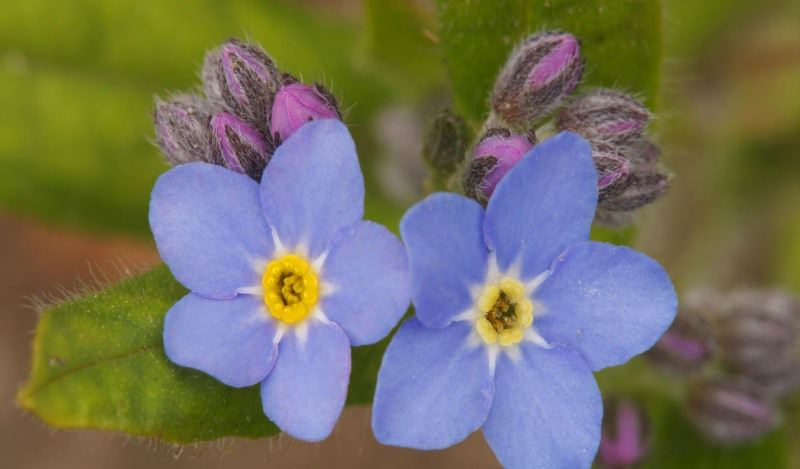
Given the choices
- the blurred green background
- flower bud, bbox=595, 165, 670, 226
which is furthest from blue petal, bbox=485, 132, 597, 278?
the blurred green background

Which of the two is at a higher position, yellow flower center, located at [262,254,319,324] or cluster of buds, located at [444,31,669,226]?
cluster of buds, located at [444,31,669,226]

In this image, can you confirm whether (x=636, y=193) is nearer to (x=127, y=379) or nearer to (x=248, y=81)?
(x=248, y=81)

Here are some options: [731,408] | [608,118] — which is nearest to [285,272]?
[608,118]

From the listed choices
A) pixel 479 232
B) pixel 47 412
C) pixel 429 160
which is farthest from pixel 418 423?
pixel 429 160

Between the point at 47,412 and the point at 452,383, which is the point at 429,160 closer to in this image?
the point at 452,383

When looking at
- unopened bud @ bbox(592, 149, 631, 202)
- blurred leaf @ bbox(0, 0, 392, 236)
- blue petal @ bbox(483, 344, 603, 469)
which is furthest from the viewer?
blurred leaf @ bbox(0, 0, 392, 236)

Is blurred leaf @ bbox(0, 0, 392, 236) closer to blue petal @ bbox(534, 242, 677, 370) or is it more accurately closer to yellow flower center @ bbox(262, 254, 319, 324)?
yellow flower center @ bbox(262, 254, 319, 324)

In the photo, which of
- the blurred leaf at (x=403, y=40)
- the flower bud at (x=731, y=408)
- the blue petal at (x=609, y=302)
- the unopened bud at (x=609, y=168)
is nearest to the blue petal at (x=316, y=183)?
the blue petal at (x=609, y=302)
